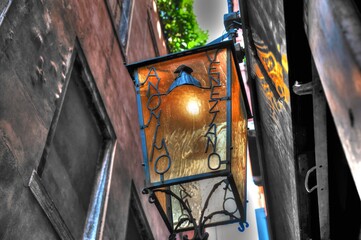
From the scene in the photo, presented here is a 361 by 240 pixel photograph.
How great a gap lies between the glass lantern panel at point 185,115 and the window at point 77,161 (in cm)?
84

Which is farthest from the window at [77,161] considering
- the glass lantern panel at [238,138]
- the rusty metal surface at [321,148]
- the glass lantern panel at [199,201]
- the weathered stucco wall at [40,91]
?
the rusty metal surface at [321,148]

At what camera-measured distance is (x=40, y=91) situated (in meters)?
3.97

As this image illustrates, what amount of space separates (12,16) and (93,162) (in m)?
2.46

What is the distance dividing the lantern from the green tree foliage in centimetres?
811

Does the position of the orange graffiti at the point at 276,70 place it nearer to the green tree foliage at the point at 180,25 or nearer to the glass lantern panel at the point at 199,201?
the glass lantern panel at the point at 199,201

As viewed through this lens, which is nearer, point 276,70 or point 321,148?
point 321,148

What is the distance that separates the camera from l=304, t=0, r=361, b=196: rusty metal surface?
156 centimetres

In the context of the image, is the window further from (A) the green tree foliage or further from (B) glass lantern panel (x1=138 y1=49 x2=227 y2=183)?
(A) the green tree foliage

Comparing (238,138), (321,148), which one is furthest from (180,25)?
(321,148)

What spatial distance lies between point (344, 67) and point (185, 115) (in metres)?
3.18

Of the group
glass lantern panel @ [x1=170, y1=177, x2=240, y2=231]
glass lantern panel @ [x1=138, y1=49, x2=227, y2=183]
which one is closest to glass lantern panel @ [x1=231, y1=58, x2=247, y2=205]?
glass lantern panel @ [x1=138, y1=49, x2=227, y2=183]

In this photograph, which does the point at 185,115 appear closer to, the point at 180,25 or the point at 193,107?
the point at 193,107

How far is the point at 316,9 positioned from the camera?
2.00 m

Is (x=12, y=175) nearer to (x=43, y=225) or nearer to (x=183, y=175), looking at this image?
(x=43, y=225)
